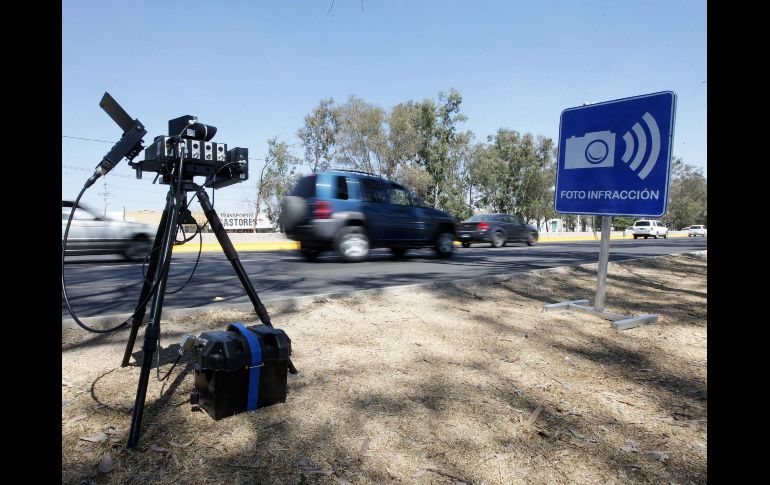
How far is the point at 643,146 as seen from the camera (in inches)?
176

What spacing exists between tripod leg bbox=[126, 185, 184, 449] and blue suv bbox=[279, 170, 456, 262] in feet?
25.2

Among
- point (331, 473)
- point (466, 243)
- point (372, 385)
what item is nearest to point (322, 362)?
point (372, 385)

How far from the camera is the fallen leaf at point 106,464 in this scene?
6.43 ft

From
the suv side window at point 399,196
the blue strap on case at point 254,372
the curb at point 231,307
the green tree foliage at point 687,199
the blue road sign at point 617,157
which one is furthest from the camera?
the green tree foliage at point 687,199

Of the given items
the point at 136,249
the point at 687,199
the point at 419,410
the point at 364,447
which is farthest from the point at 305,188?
the point at 687,199

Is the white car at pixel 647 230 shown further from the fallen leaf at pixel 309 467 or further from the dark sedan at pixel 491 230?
the fallen leaf at pixel 309 467

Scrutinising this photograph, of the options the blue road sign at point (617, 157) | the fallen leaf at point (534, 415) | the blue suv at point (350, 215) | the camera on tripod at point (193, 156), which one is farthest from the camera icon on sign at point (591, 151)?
the blue suv at point (350, 215)

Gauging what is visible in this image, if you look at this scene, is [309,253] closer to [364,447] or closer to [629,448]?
[364,447]

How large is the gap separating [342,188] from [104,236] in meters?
5.56

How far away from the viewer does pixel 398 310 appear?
15.5 ft

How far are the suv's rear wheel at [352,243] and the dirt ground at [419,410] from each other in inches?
242
